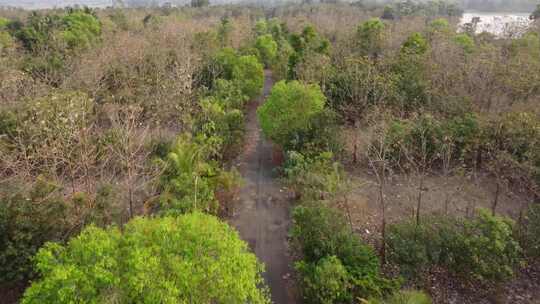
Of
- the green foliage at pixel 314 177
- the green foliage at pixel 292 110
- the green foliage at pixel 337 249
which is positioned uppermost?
the green foliage at pixel 292 110

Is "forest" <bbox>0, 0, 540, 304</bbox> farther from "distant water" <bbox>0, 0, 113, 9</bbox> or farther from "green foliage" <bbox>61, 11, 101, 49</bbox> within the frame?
"distant water" <bbox>0, 0, 113, 9</bbox>

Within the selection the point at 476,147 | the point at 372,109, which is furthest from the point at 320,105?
the point at 476,147

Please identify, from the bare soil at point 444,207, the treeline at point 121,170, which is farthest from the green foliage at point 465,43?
the treeline at point 121,170

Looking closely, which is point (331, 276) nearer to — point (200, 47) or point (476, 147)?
point (476, 147)

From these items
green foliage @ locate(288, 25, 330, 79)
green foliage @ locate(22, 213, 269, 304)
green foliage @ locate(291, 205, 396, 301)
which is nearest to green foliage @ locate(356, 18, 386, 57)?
green foliage @ locate(288, 25, 330, 79)

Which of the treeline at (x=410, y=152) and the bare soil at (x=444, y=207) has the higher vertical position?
the treeline at (x=410, y=152)

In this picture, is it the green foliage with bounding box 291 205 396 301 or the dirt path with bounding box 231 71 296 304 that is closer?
the green foliage with bounding box 291 205 396 301

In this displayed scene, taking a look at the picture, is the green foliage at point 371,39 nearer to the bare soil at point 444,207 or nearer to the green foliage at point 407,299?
the bare soil at point 444,207
